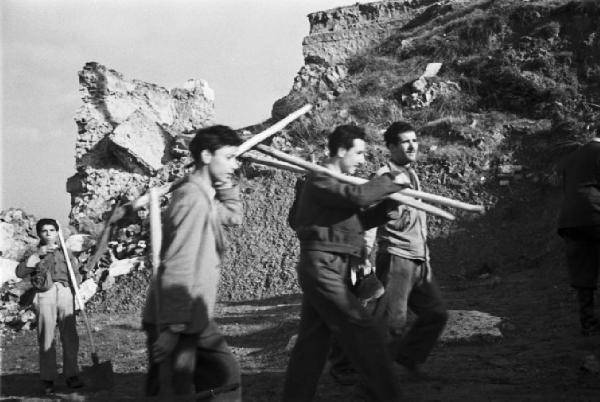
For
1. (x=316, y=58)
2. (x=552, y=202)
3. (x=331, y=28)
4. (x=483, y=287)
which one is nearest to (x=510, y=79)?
(x=552, y=202)

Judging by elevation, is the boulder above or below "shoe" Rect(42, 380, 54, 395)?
above

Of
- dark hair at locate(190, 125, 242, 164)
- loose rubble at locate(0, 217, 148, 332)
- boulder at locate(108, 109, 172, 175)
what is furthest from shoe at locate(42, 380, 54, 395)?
boulder at locate(108, 109, 172, 175)

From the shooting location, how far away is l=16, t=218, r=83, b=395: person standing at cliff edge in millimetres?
5723

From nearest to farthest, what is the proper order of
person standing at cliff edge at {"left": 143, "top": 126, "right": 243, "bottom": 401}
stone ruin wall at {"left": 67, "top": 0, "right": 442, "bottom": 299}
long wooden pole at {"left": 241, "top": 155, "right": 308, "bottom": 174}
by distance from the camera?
person standing at cliff edge at {"left": 143, "top": 126, "right": 243, "bottom": 401} < long wooden pole at {"left": 241, "top": 155, "right": 308, "bottom": 174} < stone ruin wall at {"left": 67, "top": 0, "right": 442, "bottom": 299}

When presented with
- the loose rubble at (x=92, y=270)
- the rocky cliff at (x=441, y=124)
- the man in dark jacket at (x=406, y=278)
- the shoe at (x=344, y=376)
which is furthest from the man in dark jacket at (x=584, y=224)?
the loose rubble at (x=92, y=270)

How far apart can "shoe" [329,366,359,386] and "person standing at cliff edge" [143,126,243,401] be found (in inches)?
67.4

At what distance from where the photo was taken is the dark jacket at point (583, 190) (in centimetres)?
564

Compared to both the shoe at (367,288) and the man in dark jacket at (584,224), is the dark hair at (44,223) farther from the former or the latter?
the man in dark jacket at (584,224)

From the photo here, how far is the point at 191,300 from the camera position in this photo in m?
2.95

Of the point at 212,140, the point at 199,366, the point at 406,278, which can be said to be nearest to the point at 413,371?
the point at 406,278

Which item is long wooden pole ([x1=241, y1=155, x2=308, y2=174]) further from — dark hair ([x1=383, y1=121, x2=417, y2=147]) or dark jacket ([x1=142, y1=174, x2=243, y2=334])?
dark jacket ([x1=142, y1=174, x2=243, y2=334])

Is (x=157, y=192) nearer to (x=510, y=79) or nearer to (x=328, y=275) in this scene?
(x=328, y=275)

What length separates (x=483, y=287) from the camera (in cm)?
1039

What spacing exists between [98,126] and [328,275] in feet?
57.7
